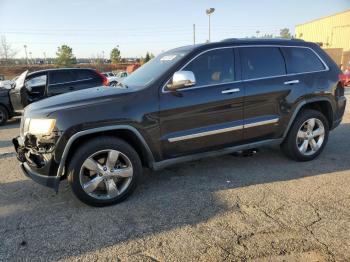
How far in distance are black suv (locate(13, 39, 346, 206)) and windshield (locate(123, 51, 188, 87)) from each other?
0.07 ft

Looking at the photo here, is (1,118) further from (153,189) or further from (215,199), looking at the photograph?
(215,199)

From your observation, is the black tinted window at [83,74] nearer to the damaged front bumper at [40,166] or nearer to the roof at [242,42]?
the roof at [242,42]

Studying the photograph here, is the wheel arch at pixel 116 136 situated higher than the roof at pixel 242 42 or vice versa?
the roof at pixel 242 42

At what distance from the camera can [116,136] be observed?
397 cm

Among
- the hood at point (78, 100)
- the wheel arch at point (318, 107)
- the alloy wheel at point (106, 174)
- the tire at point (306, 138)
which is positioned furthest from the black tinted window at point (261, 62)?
the alloy wheel at point (106, 174)

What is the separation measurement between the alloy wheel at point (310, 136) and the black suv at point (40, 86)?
6.04 meters

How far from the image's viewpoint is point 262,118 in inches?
184

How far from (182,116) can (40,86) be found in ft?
23.8

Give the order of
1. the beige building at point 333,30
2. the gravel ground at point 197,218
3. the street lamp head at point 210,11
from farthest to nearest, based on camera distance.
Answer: the beige building at point 333,30, the street lamp head at point 210,11, the gravel ground at point 197,218

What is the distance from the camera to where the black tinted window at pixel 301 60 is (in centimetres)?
497

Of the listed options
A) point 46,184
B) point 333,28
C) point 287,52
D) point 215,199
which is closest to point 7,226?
point 46,184

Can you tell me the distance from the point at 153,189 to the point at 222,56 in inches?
78.6

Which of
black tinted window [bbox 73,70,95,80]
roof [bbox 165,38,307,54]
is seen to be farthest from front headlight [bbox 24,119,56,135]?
black tinted window [bbox 73,70,95,80]

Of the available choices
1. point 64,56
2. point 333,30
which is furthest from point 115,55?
point 333,30
